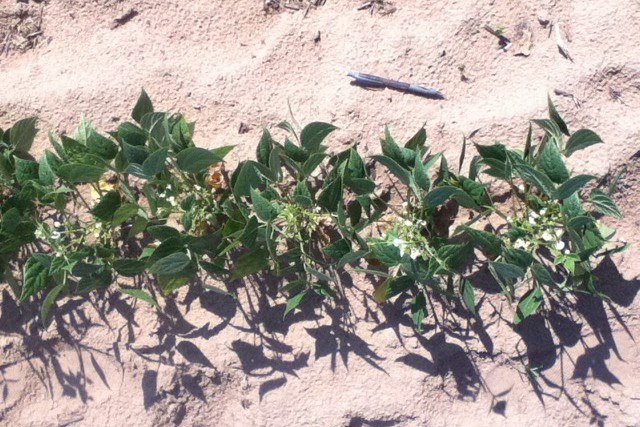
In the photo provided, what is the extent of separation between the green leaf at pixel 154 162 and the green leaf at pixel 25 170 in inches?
23.5

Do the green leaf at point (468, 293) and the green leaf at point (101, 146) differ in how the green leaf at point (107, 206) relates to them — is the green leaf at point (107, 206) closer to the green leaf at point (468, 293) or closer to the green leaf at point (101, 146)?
the green leaf at point (101, 146)

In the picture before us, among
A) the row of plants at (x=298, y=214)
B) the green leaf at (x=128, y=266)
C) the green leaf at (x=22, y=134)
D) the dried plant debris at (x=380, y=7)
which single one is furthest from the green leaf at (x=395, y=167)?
the green leaf at (x=22, y=134)

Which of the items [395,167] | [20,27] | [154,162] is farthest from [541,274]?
[20,27]

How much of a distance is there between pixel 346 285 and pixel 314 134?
0.70 metres

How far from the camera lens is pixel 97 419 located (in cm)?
286

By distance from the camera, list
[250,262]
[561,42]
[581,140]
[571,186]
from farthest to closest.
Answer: [561,42], [250,262], [581,140], [571,186]

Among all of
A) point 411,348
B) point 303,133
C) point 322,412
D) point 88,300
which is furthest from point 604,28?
point 88,300

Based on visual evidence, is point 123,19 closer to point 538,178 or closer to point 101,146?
point 101,146

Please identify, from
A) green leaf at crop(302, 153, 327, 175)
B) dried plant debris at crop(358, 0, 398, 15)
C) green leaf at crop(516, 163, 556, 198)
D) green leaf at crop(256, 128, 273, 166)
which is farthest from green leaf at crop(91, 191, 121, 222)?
green leaf at crop(516, 163, 556, 198)

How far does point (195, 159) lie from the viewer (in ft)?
7.49

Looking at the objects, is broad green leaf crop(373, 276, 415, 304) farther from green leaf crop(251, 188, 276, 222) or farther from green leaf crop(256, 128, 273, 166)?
green leaf crop(256, 128, 273, 166)

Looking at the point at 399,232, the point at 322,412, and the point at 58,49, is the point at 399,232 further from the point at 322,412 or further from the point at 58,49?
the point at 58,49

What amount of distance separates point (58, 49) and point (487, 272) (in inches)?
82.4

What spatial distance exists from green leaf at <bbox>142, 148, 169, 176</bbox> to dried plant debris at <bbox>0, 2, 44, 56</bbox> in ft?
3.63
